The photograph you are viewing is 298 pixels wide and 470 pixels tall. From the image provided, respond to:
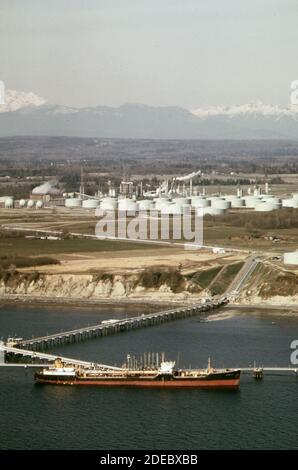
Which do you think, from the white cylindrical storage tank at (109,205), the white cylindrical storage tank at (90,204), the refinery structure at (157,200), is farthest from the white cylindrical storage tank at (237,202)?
the white cylindrical storage tank at (90,204)

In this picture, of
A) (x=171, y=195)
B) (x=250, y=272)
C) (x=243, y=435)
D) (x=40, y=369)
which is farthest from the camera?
(x=171, y=195)

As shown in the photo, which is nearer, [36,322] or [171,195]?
[36,322]

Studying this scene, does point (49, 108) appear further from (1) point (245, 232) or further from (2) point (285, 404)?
(2) point (285, 404)

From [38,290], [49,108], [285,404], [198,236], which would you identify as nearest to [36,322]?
[38,290]

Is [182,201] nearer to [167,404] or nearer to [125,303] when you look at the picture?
[125,303]

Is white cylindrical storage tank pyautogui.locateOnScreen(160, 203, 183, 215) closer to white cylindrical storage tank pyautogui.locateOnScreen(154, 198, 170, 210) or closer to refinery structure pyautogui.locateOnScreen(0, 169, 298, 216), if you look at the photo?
refinery structure pyautogui.locateOnScreen(0, 169, 298, 216)

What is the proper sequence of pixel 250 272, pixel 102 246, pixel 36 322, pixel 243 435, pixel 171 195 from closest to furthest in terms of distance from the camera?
1. pixel 243 435
2. pixel 36 322
3. pixel 250 272
4. pixel 102 246
5. pixel 171 195

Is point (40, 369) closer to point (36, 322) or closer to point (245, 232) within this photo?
point (36, 322)

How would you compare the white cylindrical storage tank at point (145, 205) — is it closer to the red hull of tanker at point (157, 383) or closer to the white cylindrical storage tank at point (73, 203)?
the white cylindrical storage tank at point (73, 203)

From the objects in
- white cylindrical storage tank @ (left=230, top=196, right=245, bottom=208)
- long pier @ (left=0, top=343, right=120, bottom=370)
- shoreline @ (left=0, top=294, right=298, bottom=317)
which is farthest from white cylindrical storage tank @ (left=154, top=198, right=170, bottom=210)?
long pier @ (left=0, top=343, right=120, bottom=370)
